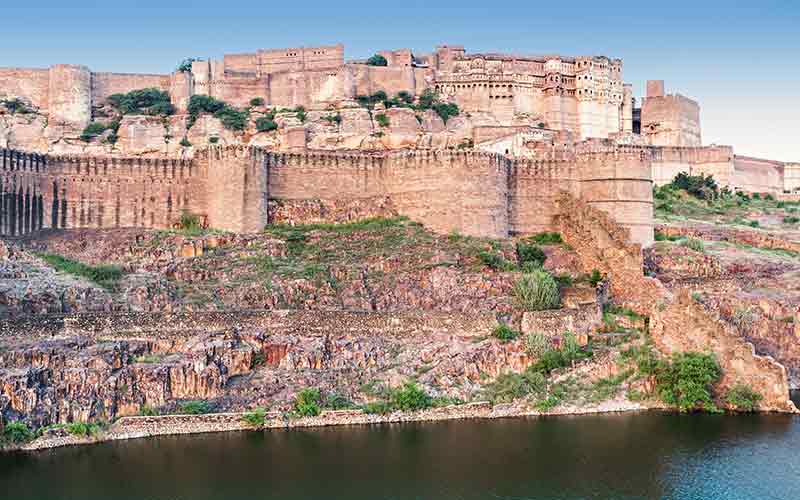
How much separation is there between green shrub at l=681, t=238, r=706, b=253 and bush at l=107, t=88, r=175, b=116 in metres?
26.4

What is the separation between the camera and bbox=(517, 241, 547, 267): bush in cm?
3219

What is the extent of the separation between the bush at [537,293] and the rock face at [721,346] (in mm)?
2749

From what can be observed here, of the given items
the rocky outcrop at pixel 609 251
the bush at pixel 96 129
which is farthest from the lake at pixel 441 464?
the bush at pixel 96 129

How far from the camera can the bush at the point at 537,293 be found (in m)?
28.5

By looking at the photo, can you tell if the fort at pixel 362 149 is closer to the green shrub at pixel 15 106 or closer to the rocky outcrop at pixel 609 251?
the green shrub at pixel 15 106

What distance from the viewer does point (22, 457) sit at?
21.1 m

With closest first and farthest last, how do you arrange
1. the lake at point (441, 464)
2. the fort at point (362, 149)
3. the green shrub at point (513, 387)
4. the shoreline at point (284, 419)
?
the lake at point (441, 464), the shoreline at point (284, 419), the green shrub at point (513, 387), the fort at point (362, 149)

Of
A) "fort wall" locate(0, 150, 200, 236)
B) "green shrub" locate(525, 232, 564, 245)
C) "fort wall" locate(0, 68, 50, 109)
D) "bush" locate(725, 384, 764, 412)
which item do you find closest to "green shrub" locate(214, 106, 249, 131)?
"fort wall" locate(0, 68, 50, 109)

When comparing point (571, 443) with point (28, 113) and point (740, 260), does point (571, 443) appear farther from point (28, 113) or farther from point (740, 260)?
point (28, 113)

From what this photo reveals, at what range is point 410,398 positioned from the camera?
2434 centimetres

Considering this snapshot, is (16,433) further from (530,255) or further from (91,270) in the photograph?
(530,255)

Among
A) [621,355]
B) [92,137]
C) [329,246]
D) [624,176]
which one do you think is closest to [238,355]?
[329,246]

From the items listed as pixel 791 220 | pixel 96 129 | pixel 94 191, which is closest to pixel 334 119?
pixel 96 129

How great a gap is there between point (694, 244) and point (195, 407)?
1981 centimetres
